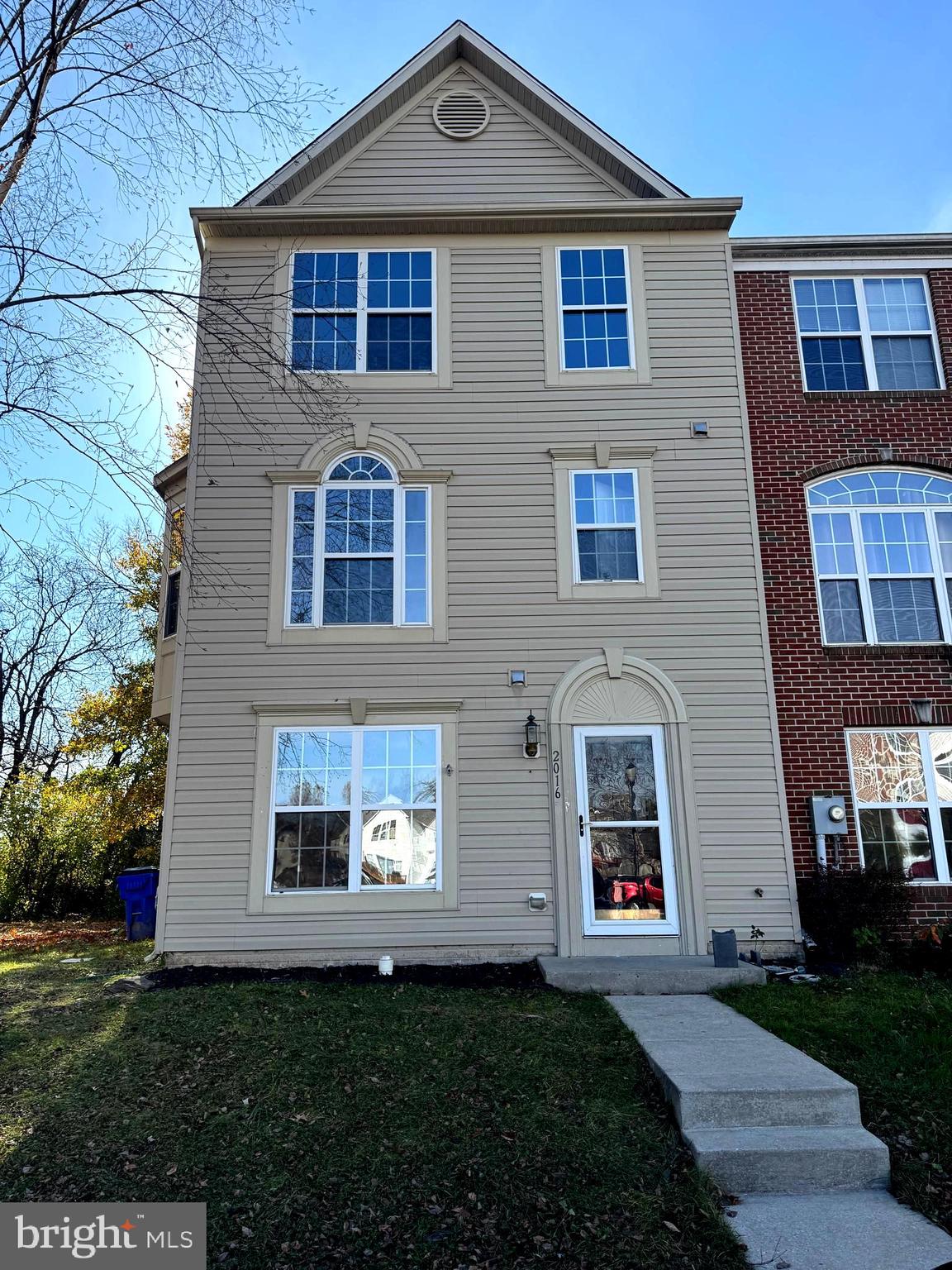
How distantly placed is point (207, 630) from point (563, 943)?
15.9 feet

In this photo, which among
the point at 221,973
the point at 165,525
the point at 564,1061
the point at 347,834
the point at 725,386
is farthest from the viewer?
the point at 725,386

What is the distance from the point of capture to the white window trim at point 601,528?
8906 mm

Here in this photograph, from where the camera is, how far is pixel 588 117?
32.3 ft

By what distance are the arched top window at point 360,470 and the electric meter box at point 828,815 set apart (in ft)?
18.6

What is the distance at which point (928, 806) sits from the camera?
876 centimetres

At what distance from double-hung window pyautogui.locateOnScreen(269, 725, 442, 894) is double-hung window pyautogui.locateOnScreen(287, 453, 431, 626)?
1266 mm

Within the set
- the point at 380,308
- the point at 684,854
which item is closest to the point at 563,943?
the point at 684,854

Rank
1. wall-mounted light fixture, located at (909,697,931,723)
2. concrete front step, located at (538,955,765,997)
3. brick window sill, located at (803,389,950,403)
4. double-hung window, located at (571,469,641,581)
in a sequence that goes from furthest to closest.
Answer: brick window sill, located at (803,389,950,403), double-hung window, located at (571,469,641,581), wall-mounted light fixture, located at (909,697,931,723), concrete front step, located at (538,955,765,997)

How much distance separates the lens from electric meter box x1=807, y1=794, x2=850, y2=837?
8492mm

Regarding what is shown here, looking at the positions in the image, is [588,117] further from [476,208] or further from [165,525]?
[165,525]

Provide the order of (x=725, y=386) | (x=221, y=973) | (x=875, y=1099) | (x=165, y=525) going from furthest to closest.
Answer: (x=725, y=386) < (x=221, y=973) < (x=165, y=525) < (x=875, y=1099)

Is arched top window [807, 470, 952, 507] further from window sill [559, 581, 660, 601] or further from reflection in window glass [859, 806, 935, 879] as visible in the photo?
reflection in window glass [859, 806, 935, 879]

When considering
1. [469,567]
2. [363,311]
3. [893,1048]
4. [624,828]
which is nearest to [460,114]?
[363,311]

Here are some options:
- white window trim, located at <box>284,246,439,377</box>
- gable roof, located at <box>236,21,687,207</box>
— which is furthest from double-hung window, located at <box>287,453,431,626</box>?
gable roof, located at <box>236,21,687,207</box>
